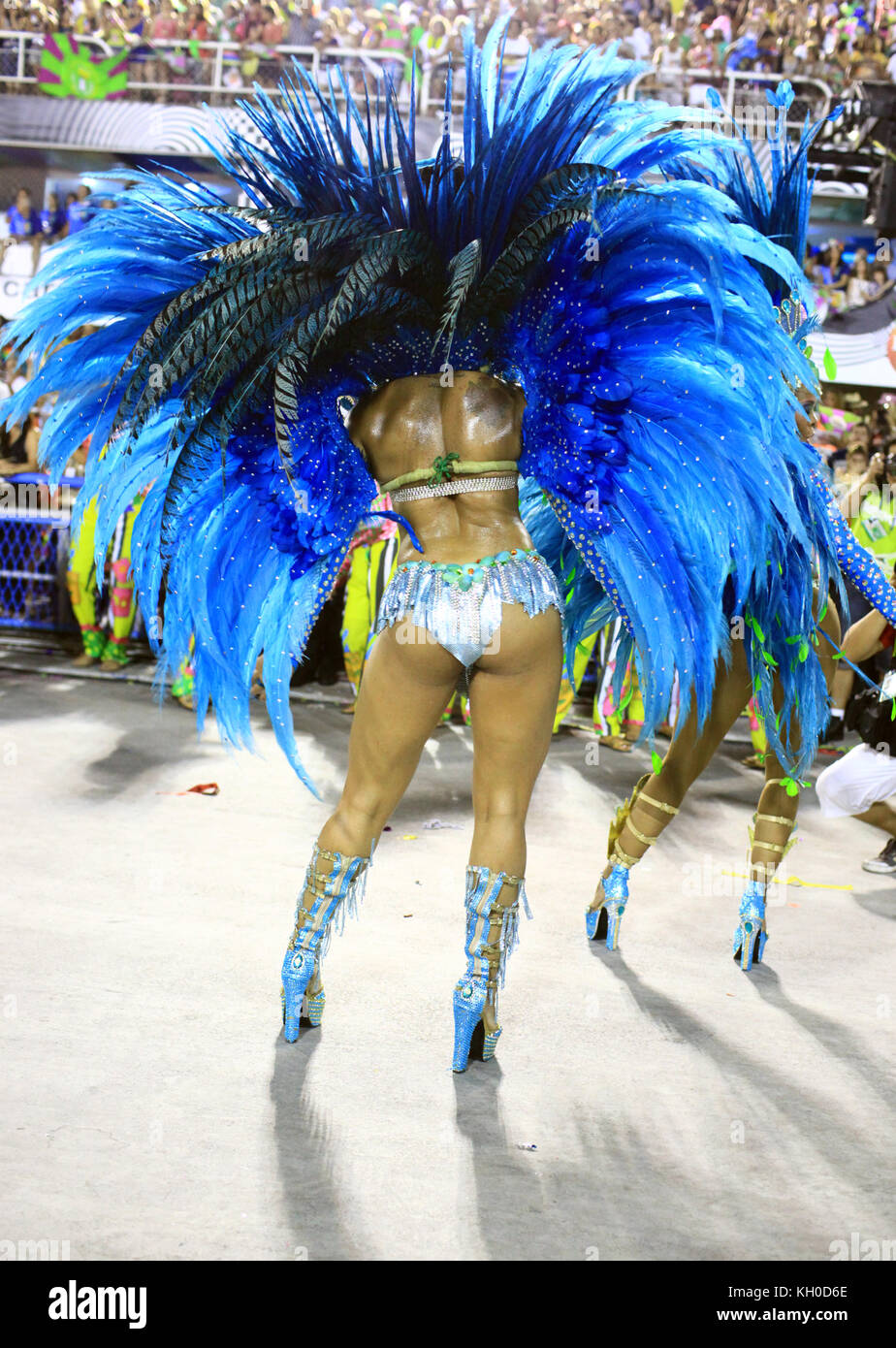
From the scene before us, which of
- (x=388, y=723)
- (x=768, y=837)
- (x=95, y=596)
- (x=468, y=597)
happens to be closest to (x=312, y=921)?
(x=388, y=723)

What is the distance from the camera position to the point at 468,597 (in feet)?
8.27

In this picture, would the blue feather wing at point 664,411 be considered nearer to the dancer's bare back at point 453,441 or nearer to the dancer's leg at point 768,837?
the dancer's bare back at point 453,441

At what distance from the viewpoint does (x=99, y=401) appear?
2.74 metres

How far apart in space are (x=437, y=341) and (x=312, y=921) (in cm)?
125

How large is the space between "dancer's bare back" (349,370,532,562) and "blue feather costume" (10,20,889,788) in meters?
0.06

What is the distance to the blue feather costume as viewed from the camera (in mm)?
2418

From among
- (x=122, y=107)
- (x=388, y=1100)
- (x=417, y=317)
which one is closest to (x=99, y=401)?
(x=417, y=317)

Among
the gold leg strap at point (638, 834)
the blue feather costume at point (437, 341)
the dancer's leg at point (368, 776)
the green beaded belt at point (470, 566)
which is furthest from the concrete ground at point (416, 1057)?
the green beaded belt at point (470, 566)

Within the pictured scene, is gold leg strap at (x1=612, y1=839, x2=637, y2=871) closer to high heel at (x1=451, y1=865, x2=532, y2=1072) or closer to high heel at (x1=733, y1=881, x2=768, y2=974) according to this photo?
high heel at (x1=733, y1=881, x2=768, y2=974)

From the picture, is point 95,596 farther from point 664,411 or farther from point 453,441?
point 664,411

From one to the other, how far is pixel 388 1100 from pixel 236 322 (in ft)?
5.13

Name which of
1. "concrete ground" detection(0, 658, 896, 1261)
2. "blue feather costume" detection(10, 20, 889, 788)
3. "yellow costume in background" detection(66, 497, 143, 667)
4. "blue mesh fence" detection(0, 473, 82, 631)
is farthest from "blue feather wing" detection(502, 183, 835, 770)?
"blue mesh fence" detection(0, 473, 82, 631)

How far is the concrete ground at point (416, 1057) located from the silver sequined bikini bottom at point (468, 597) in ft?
3.04

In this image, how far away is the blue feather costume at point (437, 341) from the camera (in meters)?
2.42
